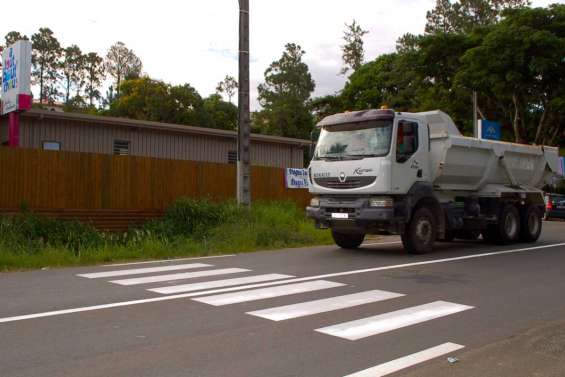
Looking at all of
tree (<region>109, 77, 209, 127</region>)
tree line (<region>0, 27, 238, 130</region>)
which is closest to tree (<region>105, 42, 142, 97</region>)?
tree line (<region>0, 27, 238, 130</region>)

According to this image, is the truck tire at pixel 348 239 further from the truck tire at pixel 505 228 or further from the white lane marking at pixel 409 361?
the white lane marking at pixel 409 361

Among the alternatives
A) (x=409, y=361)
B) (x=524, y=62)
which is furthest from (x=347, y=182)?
(x=524, y=62)

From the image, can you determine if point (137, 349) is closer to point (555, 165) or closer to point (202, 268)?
point (202, 268)

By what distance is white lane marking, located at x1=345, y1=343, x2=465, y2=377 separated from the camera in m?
5.03

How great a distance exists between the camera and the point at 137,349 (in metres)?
5.59

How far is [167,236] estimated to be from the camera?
52.2 feet

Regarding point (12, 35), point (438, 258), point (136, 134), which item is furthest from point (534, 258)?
point (12, 35)

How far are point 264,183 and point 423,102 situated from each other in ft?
70.9

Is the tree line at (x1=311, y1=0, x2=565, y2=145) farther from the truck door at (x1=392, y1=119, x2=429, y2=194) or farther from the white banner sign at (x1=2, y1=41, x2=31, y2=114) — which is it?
the white banner sign at (x1=2, y1=41, x2=31, y2=114)

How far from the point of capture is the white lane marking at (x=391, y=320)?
6.33 m

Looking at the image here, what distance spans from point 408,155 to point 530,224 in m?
6.14

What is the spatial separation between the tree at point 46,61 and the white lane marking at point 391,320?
71.0 m

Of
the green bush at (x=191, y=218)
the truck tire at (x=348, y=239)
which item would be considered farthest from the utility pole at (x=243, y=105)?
the truck tire at (x=348, y=239)

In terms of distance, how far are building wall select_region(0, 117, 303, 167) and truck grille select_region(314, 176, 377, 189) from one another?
1234cm
